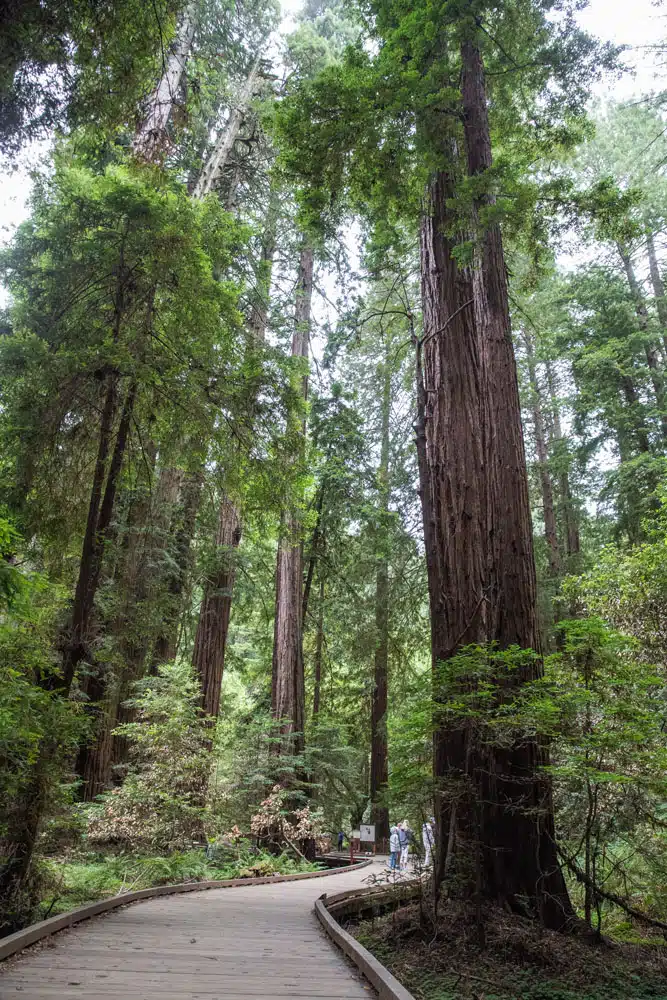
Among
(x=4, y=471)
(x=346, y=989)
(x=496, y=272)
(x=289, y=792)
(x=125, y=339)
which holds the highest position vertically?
(x=496, y=272)

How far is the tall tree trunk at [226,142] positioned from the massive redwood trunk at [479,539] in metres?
6.57

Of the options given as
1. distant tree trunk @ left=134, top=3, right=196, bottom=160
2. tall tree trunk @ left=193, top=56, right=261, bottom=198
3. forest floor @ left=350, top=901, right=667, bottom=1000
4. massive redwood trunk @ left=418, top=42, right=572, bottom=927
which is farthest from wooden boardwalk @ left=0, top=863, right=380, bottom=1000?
tall tree trunk @ left=193, top=56, right=261, bottom=198

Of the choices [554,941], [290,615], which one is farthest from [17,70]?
[290,615]

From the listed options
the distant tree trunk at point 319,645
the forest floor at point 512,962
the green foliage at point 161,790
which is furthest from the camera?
the distant tree trunk at point 319,645

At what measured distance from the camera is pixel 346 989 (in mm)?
3752

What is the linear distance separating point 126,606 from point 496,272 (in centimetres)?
596

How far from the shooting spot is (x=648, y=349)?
55.7 ft

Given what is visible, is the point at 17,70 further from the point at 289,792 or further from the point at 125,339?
the point at 289,792

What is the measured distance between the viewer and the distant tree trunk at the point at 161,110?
8.52 meters

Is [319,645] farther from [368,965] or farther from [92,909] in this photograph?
[368,965]

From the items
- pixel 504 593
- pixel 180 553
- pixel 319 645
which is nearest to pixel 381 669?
pixel 319 645

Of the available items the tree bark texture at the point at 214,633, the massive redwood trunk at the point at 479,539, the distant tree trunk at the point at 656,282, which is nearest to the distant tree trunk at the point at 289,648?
the tree bark texture at the point at 214,633

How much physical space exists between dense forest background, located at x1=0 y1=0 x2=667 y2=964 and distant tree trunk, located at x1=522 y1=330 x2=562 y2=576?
396cm

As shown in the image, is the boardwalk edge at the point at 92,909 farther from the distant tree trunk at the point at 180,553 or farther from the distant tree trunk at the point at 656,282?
the distant tree trunk at the point at 656,282
